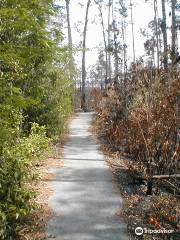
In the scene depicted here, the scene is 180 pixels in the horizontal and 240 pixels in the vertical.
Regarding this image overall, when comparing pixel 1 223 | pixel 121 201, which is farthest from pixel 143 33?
pixel 1 223

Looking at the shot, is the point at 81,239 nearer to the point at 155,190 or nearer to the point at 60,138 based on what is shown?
the point at 155,190

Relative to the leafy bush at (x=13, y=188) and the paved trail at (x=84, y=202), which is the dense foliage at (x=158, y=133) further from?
the leafy bush at (x=13, y=188)

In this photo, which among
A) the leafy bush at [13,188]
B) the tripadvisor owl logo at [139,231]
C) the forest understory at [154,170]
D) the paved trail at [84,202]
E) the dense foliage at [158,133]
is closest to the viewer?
the leafy bush at [13,188]

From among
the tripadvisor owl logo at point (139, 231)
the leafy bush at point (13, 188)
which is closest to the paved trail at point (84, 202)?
the tripadvisor owl logo at point (139, 231)

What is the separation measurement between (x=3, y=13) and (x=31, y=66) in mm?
5889

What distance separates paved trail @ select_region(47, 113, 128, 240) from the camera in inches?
284

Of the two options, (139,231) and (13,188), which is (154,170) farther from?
(13,188)

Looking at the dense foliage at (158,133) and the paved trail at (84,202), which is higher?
the dense foliage at (158,133)

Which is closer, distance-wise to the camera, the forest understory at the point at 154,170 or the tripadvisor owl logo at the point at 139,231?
the tripadvisor owl logo at the point at 139,231

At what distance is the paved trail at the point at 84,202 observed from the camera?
721cm

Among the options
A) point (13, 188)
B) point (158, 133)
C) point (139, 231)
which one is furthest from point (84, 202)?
point (158, 133)

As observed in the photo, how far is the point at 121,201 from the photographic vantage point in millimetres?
9000

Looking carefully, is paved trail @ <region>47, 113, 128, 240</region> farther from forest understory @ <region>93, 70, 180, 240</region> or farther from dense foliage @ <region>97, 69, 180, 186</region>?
dense foliage @ <region>97, 69, 180, 186</region>

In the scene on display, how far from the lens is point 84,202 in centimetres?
880
